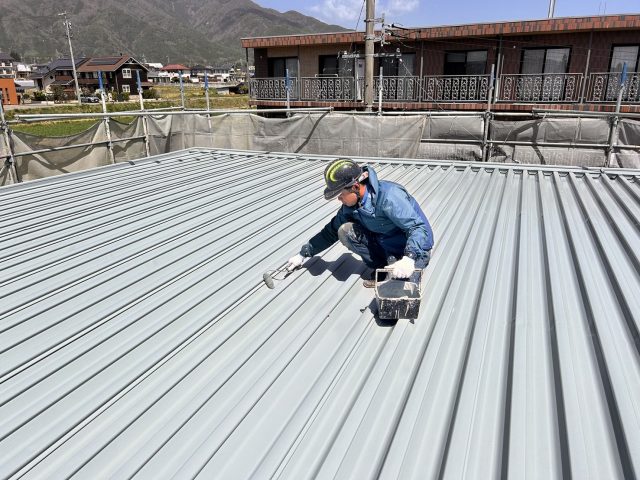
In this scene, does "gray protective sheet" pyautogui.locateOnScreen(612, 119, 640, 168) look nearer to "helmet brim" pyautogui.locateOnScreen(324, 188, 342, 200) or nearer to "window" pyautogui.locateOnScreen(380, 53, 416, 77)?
"helmet brim" pyautogui.locateOnScreen(324, 188, 342, 200)

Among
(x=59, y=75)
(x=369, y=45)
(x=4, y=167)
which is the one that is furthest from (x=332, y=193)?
(x=59, y=75)

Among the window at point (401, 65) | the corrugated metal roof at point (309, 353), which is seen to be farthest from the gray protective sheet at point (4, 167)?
the window at point (401, 65)

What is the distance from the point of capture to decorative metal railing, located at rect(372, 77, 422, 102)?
19.1 metres

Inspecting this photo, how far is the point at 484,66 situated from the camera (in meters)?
18.8

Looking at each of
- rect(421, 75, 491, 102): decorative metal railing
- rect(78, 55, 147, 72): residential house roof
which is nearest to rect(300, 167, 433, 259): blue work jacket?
rect(421, 75, 491, 102): decorative metal railing

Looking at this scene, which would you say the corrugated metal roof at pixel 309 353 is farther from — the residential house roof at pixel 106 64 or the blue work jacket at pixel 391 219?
the residential house roof at pixel 106 64

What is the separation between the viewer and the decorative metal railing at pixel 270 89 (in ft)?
70.5

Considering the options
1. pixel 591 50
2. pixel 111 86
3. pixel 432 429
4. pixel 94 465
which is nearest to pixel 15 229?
pixel 94 465

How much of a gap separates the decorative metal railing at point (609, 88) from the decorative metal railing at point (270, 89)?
40.2ft

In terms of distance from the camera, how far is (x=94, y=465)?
190 cm

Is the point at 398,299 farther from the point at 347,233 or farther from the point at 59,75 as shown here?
the point at 59,75

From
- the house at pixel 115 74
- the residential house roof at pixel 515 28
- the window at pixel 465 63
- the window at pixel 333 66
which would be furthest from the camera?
the house at pixel 115 74

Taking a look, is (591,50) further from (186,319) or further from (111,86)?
(111,86)

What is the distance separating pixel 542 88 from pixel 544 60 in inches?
57.7
